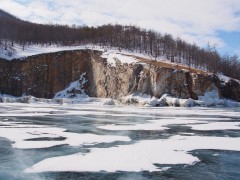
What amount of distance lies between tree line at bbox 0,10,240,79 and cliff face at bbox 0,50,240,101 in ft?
47.9

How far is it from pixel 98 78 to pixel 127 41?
29.8 m

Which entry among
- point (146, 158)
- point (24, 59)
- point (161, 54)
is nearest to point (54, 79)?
point (24, 59)

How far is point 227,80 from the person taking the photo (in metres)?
64.9

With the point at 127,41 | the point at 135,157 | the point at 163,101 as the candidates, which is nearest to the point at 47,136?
the point at 135,157

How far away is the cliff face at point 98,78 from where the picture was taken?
195 feet

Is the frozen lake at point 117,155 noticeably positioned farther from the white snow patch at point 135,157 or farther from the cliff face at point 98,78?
the cliff face at point 98,78

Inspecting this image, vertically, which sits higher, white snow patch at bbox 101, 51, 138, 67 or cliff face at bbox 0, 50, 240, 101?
white snow patch at bbox 101, 51, 138, 67

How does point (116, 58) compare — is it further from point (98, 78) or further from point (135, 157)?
point (135, 157)

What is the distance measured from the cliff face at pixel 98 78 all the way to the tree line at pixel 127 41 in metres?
14.6

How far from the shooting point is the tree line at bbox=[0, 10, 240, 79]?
95312 millimetres

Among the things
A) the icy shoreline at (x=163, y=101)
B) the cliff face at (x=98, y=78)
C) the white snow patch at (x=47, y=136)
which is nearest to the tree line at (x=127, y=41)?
the cliff face at (x=98, y=78)

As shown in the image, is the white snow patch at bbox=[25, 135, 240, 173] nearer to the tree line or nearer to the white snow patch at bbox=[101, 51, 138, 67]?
the white snow patch at bbox=[101, 51, 138, 67]

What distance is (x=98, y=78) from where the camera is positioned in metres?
→ 75.4

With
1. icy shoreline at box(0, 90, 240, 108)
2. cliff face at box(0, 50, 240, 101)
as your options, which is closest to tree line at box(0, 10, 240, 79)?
cliff face at box(0, 50, 240, 101)
